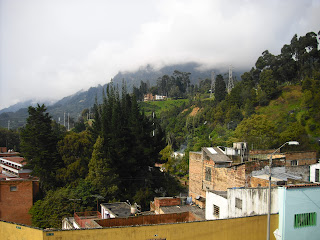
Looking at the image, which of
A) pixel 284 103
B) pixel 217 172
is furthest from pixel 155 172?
pixel 284 103

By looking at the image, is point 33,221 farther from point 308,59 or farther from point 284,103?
point 308,59

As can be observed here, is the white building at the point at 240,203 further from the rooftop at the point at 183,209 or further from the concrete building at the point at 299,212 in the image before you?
the rooftop at the point at 183,209

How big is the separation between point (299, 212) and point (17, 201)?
25294 mm

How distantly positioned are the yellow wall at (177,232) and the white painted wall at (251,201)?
0.77 metres

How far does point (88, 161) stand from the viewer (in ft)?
104

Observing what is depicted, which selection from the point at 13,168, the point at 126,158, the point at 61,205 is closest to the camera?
the point at 61,205

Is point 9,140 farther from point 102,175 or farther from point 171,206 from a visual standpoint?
point 171,206

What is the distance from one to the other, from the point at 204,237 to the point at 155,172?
78.6 ft

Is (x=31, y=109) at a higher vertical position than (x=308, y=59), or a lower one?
lower

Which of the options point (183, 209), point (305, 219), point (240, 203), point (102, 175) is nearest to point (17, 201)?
point (102, 175)

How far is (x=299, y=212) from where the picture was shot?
13078 mm

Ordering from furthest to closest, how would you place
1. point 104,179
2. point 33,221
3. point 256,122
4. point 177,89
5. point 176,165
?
point 177,89 < point 176,165 < point 256,122 < point 104,179 < point 33,221

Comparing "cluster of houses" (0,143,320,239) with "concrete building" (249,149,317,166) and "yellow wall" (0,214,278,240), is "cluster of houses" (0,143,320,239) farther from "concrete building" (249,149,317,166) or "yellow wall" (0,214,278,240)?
"yellow wall" (0,214,278,240)

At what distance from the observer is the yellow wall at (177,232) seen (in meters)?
10.4
